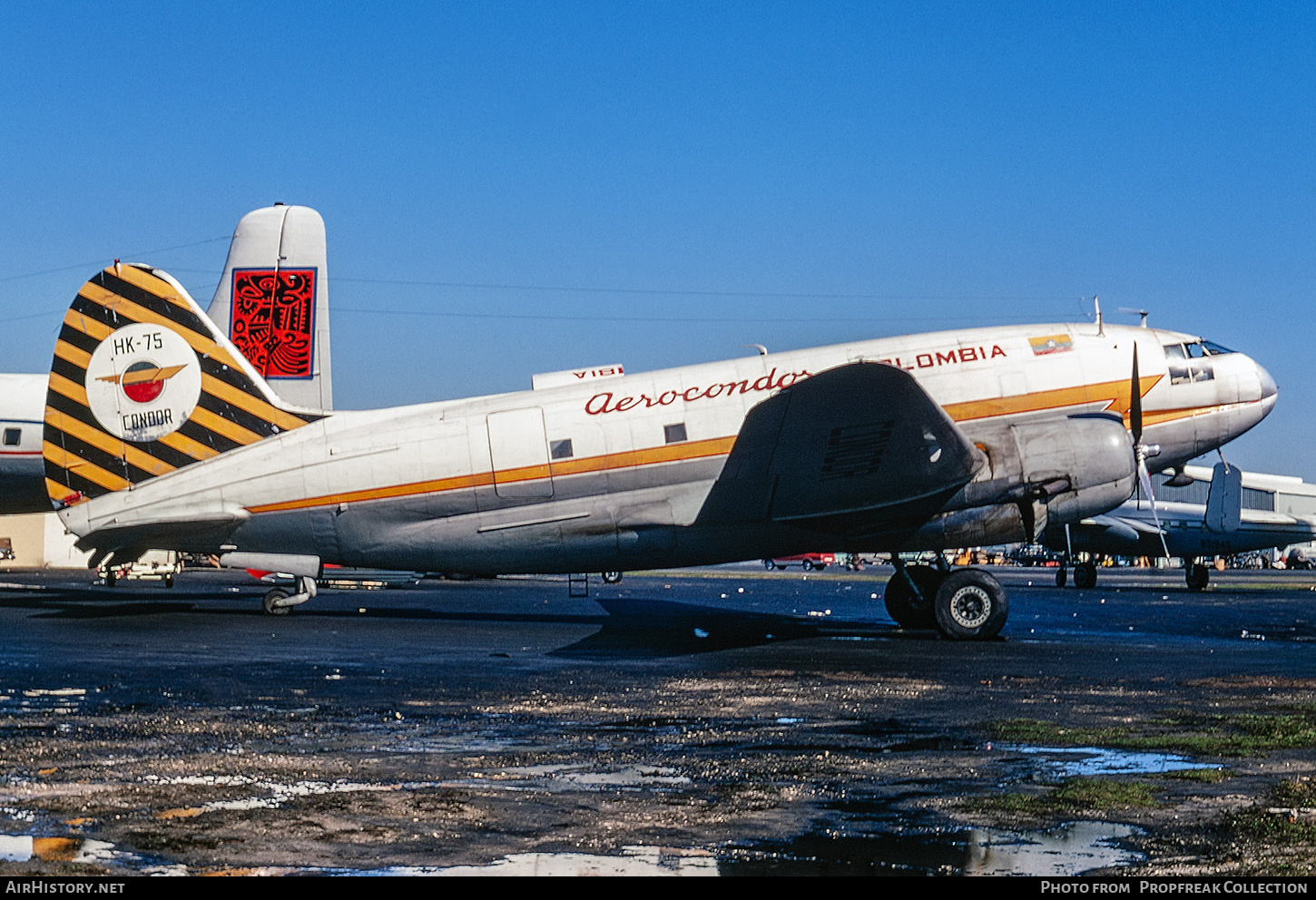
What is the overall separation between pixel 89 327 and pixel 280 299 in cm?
1405

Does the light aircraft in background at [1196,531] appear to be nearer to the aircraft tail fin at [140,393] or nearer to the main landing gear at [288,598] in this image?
the main landing gear at [288,598]

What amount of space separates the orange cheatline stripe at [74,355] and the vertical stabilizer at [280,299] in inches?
486

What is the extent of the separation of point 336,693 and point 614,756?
5.25 meters

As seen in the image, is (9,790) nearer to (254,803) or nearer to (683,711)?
(254,803)

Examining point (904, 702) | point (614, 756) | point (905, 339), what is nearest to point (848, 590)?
point (905, 339)

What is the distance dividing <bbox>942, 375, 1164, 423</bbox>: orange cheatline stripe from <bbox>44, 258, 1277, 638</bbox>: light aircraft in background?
0.04 m

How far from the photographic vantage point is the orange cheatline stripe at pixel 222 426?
23.9 metres

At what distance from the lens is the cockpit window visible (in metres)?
23.7

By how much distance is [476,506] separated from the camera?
2286 cm

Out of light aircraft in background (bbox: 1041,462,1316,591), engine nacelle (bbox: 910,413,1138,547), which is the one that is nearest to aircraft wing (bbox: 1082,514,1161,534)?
light aircraft in background (bbox: 1041,462,1316,591)

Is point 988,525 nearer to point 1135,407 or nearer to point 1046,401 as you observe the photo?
point 1046,401

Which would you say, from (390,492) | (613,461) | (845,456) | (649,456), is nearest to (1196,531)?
(845,456)

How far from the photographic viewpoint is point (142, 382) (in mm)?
24344

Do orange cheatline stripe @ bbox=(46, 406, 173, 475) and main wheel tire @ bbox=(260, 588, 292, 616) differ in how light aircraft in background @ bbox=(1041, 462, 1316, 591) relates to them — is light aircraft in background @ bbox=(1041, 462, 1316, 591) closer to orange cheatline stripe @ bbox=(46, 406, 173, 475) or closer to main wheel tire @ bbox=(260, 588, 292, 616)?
main wheel tire @ bbox=(260, 588, 292, 616)
